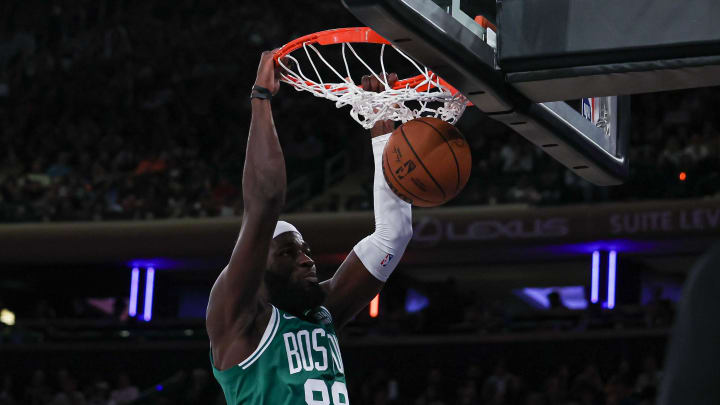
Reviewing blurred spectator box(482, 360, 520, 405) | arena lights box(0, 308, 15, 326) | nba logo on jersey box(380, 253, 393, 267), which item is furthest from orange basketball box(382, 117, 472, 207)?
arena lights box(0, 308, 15, 326)

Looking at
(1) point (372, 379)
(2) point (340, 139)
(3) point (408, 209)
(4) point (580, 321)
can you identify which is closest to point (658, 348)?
(4) point (580, 321)

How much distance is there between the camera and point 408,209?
3756 millimetres

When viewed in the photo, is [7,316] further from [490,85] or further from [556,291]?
[490,85]

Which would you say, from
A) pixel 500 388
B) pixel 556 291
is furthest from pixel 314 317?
pixel 556 291

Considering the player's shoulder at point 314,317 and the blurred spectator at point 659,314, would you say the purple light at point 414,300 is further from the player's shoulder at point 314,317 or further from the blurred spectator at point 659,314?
the player's shoulder at point 314,317

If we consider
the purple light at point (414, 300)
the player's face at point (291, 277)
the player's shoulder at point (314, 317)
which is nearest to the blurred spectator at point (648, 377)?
the purple light at point (414, 300)

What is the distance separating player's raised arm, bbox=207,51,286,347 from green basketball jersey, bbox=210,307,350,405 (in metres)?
0.10

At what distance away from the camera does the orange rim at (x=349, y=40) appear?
3318 mm

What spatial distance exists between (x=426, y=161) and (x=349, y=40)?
1.59ft

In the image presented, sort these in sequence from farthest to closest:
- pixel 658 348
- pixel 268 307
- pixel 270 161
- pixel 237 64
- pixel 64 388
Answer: pixel 237 64
pixel 64 388
pixel 658 348
pixel 268 307
pixel 270 161

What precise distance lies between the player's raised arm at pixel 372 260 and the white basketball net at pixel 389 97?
3.2 inches

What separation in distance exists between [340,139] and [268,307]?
12815 millimetres

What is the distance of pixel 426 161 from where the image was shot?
10.6 feet

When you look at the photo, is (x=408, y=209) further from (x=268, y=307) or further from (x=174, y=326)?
(x=174, y=326)
